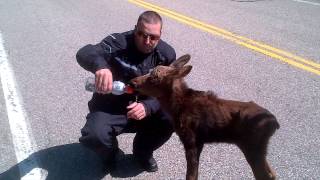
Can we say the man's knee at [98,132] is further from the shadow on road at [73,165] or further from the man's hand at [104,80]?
the shadow on road at [73,165]

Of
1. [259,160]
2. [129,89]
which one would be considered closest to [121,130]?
[129,89]

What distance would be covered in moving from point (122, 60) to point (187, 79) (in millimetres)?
2838

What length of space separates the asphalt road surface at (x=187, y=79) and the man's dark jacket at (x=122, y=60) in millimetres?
752

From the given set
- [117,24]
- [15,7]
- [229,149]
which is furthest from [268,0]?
[229,149]

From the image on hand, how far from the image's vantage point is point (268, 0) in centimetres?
1289

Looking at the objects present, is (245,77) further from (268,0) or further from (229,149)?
(268,0)

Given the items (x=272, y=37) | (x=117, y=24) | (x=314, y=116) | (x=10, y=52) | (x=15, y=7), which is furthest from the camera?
(x=15, y=7)

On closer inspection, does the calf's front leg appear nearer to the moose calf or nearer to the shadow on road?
the moose calf

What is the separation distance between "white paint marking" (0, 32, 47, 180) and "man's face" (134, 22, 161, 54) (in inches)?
68.4

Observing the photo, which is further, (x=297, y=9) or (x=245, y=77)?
(x=297, y=9)

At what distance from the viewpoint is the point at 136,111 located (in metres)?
4.06

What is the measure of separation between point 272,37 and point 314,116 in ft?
12.3

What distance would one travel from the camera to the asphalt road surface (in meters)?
4.65

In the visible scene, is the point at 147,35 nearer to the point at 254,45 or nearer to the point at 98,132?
the point at 98,132
